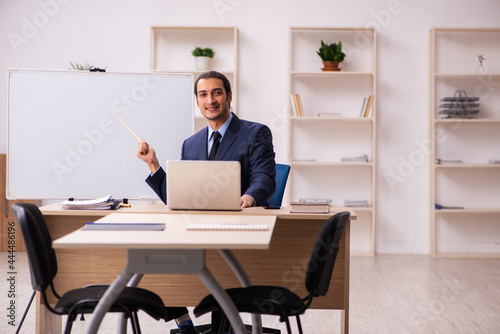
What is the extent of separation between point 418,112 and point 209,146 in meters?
3.44

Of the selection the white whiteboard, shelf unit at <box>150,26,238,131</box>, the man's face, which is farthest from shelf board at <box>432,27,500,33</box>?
the man's face

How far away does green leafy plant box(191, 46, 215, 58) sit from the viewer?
5840mm

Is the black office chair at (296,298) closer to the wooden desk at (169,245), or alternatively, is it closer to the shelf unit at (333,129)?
the wooden desk at (169,245)

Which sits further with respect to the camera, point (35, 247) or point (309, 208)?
point (309, 208)

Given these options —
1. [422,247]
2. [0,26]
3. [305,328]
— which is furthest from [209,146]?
[0,26]

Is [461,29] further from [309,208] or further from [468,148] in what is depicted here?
[309,208]

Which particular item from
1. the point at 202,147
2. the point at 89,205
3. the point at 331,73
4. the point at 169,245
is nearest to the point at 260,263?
the point at 202,147

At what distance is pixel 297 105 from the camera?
5836 mm

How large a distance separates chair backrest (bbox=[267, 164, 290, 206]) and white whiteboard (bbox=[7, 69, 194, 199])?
2.52 feet

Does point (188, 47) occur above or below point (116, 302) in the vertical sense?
above

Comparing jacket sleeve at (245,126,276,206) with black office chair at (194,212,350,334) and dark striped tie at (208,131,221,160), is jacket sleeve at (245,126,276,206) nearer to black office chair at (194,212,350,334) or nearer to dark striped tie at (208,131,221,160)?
dark striped tie at (208,131,221,160)

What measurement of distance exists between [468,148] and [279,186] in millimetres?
3255

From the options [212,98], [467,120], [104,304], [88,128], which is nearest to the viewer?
[104,304]

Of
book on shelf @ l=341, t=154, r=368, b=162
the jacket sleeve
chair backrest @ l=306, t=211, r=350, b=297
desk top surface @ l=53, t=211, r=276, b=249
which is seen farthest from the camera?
book on shelf @ l=341, t=154, r=368, b=162
